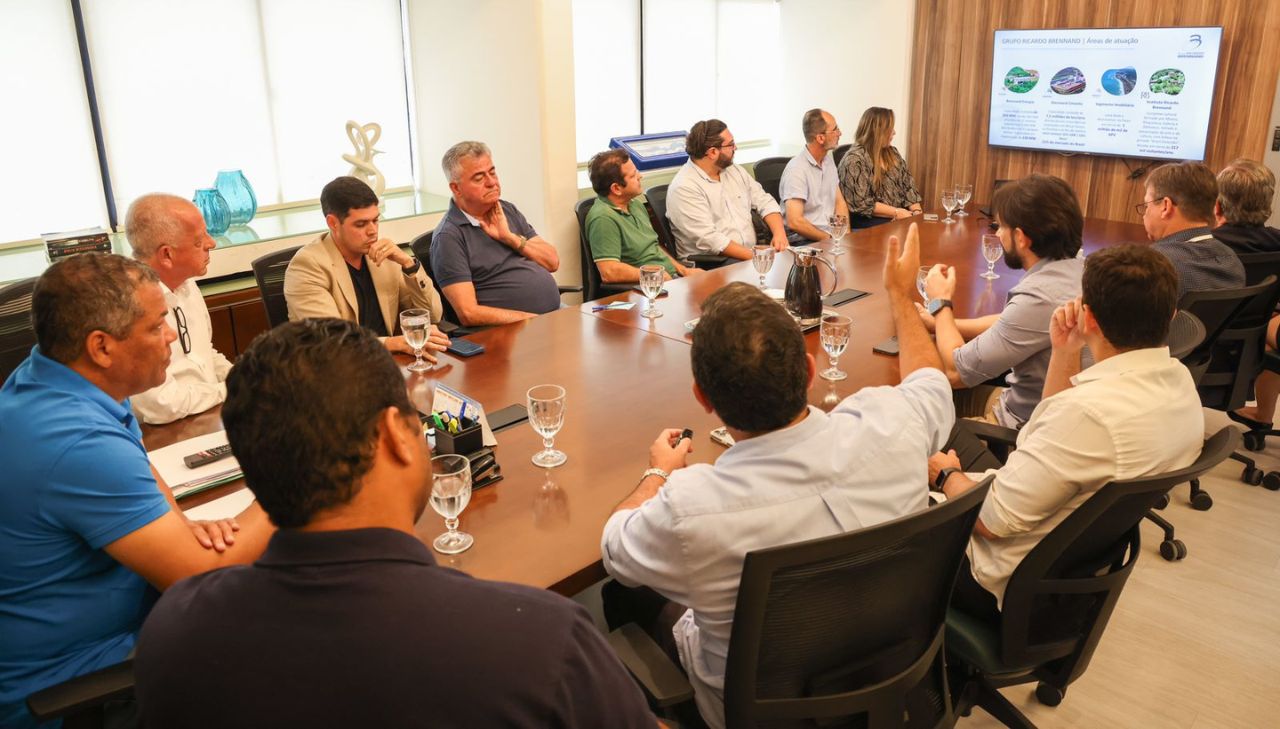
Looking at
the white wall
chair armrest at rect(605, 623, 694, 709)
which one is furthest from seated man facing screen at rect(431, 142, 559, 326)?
the white wall

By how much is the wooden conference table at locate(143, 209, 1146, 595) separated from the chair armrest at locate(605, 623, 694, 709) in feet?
0.45

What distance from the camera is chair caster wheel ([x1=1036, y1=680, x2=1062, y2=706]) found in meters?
2.40

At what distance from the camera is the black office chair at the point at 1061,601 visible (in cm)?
170

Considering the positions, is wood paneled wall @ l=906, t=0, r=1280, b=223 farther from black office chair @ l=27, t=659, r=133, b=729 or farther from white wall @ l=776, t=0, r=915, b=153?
black office chair @ l=27, t=659, r=133, b=729

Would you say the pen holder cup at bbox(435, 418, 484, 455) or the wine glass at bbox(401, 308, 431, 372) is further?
the wine glass at bbox(401, 308, 431, 372)

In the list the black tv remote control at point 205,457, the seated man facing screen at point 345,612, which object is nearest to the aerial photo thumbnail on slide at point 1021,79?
the black tv remote control at point 205,457

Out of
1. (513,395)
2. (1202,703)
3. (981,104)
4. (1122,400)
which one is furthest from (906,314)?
(981,104)

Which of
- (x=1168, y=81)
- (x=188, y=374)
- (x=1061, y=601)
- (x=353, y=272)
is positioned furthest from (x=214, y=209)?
(x=1168, y=81)

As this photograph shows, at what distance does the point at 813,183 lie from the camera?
5.43 meters

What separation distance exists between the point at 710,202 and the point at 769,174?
1140 millimetres

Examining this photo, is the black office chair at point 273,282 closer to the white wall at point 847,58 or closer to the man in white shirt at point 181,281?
the man in white shirt at point 181,281

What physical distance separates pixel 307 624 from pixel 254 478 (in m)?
0.19

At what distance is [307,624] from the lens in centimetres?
91

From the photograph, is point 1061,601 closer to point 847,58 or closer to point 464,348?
point 464,348
